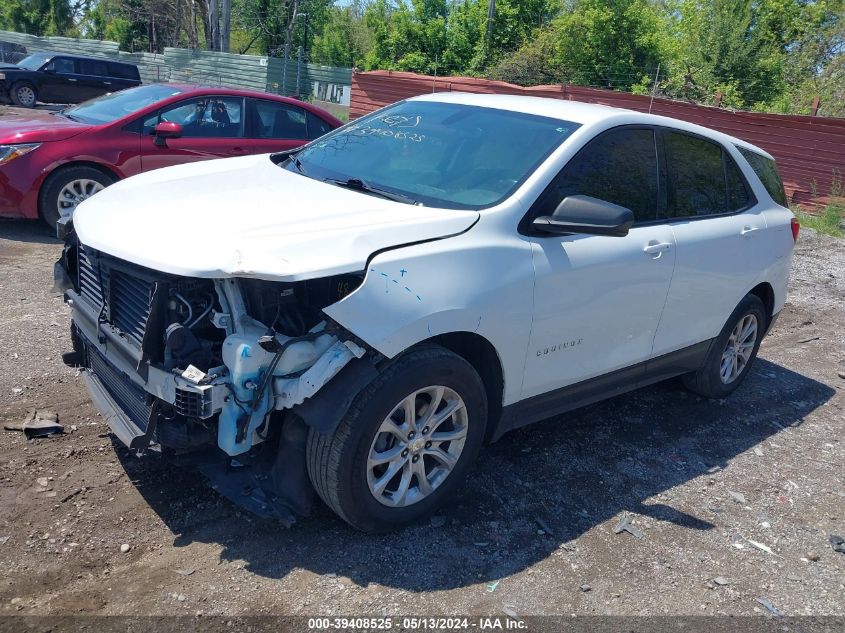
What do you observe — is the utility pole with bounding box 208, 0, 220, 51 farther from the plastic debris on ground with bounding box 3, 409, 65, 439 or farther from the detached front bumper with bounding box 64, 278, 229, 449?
the detached front bumper with bounding box 64, 278, 229, 449

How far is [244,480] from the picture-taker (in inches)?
128

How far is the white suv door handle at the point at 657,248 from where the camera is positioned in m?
4.16

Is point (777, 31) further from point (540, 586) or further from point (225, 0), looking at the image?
point (540, 586)

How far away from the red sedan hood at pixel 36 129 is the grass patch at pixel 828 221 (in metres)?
11.3

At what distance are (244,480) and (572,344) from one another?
1.75 meters

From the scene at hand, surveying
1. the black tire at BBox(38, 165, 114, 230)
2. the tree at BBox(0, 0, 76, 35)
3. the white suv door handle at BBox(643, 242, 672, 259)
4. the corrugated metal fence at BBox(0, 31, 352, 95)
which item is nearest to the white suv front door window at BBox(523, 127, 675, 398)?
the white suv door handle at BBox(643, 242, 672, 259)

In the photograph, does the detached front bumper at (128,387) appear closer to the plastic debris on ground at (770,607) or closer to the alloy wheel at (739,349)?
the plastic debris on ground at (770,607)

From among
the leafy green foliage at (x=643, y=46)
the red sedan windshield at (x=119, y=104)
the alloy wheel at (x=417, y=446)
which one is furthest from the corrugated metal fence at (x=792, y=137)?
the alloy wheel at (x=417, y=446)

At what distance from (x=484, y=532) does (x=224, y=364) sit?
1.47 meters

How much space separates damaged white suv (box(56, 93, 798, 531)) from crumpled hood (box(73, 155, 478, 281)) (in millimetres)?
13

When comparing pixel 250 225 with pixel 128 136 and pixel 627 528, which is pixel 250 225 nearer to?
→ pixel 627 528

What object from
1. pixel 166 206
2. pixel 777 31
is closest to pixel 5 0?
pixel 777 31

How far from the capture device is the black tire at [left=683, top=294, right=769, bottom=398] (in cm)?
518

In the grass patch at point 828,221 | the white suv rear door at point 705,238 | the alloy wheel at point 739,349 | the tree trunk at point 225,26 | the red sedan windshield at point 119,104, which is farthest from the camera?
the tree trunk at point 225,26
